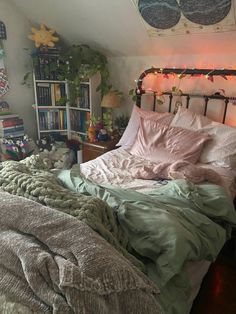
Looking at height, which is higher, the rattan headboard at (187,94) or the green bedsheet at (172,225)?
the rattan headboard at (187,94)

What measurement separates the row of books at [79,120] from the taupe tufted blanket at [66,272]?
232 cm

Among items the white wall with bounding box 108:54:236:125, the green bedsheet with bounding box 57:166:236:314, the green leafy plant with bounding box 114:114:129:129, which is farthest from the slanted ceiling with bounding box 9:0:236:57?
the green bedsheet with bounding box 57:166:236:314

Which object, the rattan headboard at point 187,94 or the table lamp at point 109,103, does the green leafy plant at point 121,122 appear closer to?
the table lamp at point 109,103

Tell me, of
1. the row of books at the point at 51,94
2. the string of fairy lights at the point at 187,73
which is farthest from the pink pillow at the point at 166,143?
the row of books at the point at 51,94

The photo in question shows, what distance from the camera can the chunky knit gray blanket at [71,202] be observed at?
0.97 metres

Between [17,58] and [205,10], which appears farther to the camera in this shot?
[17,58]

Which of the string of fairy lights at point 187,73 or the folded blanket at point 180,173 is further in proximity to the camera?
the string of fairy lights at point 187,73

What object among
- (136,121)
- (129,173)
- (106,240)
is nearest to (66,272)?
(106,240)

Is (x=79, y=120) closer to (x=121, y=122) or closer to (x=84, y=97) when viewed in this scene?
(x=84, y=97)

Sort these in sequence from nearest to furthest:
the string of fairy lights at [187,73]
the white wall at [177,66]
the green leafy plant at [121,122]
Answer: the string of fairy lights at [187,73], the white wall at [177,66], the green leafy plant at [121,122]

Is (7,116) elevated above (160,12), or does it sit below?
below

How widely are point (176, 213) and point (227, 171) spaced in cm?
87

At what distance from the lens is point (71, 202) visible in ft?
3.44

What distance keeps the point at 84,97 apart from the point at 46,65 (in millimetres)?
556
